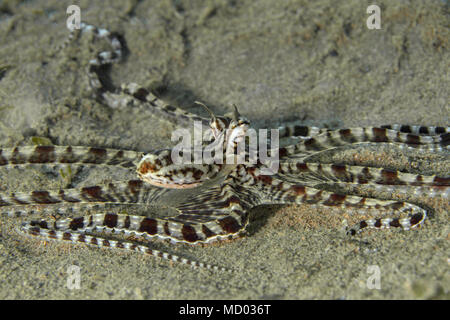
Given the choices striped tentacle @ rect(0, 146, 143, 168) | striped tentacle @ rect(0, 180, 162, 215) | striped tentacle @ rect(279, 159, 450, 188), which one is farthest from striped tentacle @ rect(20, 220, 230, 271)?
striped tentacle @ rect(279, 159, 450, 188)

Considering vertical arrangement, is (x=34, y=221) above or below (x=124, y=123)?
below

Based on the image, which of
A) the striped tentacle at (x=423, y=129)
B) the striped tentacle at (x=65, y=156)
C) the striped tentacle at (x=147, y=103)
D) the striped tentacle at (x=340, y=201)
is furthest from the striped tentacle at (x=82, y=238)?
the striped tentacle at (x=423, y=129)

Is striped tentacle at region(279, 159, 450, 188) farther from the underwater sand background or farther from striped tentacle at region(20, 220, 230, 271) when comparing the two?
striped tentacle at region(20, 220, 230, 271)

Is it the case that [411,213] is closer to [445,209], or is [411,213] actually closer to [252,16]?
[445,209]

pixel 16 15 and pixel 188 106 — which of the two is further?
pixel 16 15

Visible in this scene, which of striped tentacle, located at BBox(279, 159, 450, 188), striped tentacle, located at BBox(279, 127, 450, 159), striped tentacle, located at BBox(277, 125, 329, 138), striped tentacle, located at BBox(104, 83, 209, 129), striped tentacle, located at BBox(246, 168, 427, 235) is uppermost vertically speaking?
striped tentacle, located at BBox(104, 83, 209, 129)

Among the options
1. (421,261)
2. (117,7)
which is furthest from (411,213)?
(117,7)

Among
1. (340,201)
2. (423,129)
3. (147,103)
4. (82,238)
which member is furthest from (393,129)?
(82,238)
